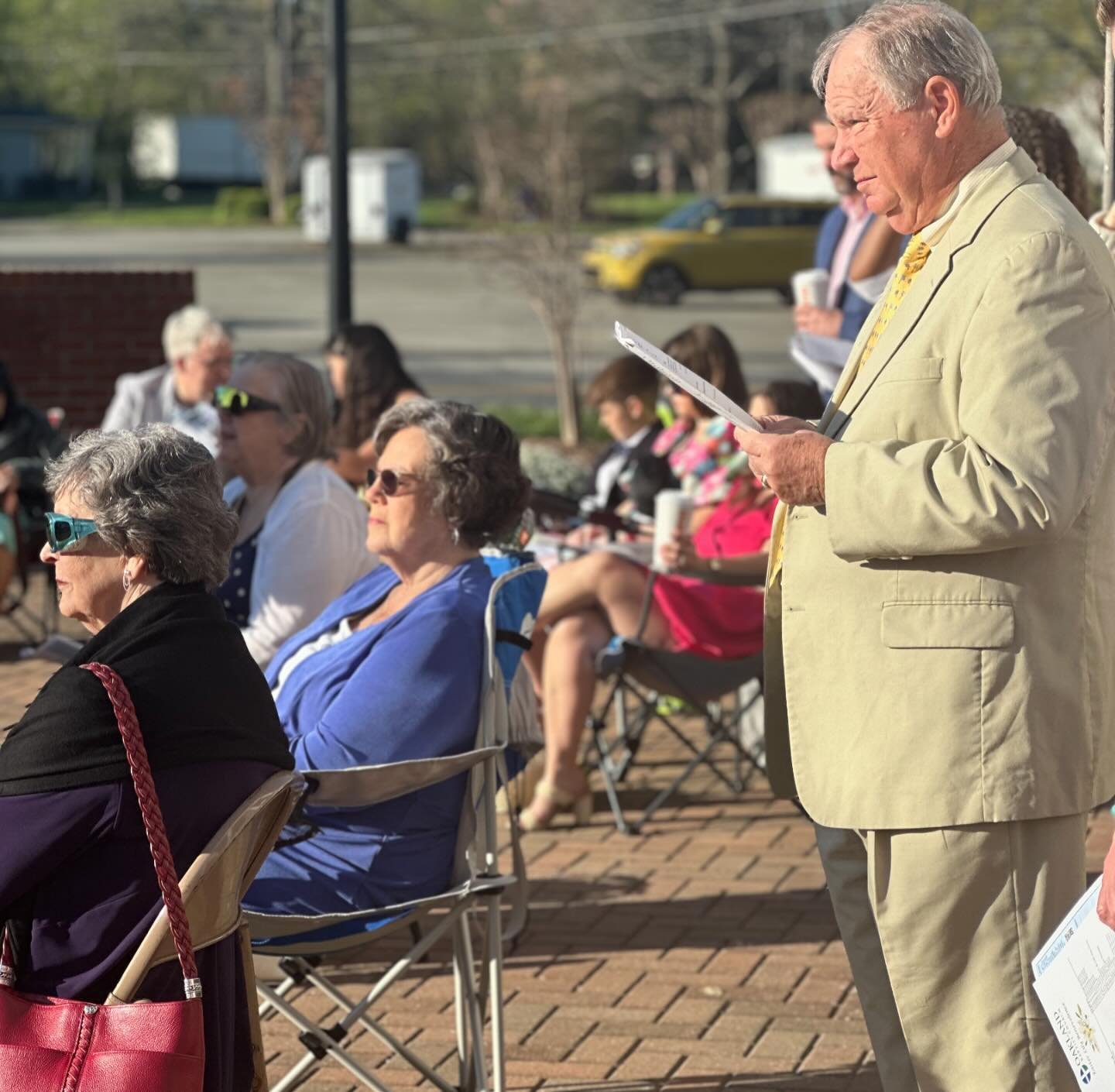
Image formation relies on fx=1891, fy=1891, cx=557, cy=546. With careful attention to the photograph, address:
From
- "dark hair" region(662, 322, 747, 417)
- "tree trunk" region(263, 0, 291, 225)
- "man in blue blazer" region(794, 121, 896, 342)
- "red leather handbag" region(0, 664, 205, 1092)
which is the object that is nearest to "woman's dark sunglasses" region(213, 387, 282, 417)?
"man in blue blazer" region(794, 121, 896, 342)

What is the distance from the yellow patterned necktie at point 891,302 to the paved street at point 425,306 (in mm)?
13880

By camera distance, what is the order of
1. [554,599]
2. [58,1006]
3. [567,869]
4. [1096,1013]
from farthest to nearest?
[554,599], [567,869], [58,1006], [1096,1013]

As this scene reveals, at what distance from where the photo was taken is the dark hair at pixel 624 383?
7.26 m

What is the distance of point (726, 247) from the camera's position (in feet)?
95.7

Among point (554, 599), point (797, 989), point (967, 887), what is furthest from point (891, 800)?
point (554, 599)

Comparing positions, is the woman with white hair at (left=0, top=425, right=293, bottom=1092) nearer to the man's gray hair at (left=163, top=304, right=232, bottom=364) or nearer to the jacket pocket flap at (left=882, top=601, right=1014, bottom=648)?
the jacket pocket flap at (left=882, top=601, right=1014, bottom=648)

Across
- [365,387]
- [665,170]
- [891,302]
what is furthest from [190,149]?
[891,302]

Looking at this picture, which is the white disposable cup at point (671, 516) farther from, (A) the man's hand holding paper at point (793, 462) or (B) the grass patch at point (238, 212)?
(B) the grass patch at point (238, 212)

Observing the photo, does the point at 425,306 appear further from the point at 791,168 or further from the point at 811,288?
the point at 811,288

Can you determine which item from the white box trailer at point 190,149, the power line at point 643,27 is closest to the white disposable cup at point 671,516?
the power line at point 643,27

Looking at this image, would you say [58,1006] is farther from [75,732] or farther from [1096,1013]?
[1096,1013]

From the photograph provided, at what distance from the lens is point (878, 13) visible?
2.75 metres

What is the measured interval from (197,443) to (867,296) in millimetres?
2867

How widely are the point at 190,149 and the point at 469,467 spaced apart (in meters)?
69.0
